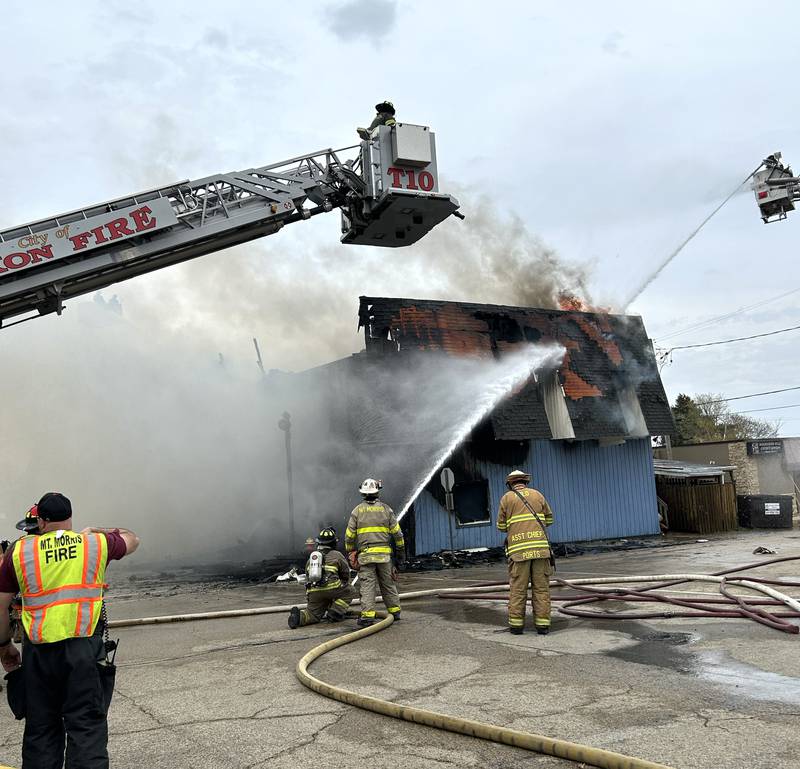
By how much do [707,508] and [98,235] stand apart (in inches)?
760

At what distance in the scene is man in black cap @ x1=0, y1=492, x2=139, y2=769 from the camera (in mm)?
3498

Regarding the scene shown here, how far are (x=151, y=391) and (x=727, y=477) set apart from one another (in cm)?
1854

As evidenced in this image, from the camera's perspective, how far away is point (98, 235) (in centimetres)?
957

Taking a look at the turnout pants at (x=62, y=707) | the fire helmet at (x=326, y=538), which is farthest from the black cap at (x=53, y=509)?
the fire helmet at (x=326, y=538)

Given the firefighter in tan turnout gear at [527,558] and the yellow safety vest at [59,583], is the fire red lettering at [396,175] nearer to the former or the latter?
the firefighter in tan turnout gear at [527,558]

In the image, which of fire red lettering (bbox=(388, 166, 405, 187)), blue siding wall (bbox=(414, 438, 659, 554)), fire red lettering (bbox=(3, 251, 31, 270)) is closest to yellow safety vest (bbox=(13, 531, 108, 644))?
fire red lettering (bbox=(3, 251, 31, 270))

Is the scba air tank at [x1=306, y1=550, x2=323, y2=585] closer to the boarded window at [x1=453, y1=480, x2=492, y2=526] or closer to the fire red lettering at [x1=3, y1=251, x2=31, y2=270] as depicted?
the fire red lettering at [x1=3, y1=251, x2=31, y2=270]

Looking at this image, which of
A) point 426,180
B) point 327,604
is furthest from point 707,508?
point 327,604

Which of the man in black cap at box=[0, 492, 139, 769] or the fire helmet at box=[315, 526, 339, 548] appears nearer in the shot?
the man in black cap at box=[0, 492, 139, 769]

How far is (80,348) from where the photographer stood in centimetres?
2228

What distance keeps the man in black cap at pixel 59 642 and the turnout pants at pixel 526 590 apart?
468cm

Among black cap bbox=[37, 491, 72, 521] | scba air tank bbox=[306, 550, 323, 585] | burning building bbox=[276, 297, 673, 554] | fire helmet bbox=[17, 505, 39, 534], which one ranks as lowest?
scba air tank bbox=[306, 550, 323, 585]

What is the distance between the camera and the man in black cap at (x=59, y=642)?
11.5ft

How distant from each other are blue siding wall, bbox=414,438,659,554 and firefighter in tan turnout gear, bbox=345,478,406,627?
27.8ft
